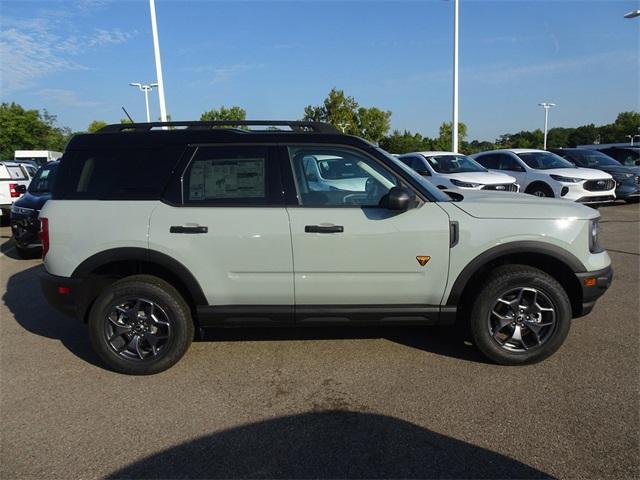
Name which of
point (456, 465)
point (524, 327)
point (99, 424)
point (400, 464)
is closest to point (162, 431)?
point (99, 424)

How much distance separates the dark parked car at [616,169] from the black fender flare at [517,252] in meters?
12.2

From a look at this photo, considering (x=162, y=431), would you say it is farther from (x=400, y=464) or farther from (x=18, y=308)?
(x=18, y=308)

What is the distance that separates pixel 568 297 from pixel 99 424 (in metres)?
3.60

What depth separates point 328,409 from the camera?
3.26 metres

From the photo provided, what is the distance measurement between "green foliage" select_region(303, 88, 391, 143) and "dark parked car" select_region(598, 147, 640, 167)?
27079mm

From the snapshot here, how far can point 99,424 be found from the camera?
10.3ft

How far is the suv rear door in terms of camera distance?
12.0 ft

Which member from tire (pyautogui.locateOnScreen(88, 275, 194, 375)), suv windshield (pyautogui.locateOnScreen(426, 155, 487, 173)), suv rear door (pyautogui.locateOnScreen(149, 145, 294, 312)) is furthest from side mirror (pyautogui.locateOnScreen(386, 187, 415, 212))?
suv windshield (pyautogui.locateOnScreen(426, 155, 487, 173))

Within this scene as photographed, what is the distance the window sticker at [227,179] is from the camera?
375 centimetres

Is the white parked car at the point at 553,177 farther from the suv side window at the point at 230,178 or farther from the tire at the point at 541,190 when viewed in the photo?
the suv side window at the point at 230,178

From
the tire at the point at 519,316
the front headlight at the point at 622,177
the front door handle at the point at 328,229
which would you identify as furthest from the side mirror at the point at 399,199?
the front headlight at the point at 622,177

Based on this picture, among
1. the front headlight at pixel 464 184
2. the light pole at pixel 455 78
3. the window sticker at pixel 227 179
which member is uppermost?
the light pole at pixel 455 78

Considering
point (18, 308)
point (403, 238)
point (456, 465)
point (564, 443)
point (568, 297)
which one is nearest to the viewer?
point (456, 465)

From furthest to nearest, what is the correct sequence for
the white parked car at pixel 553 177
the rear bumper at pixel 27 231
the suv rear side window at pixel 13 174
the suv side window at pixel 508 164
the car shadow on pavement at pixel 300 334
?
1. the suv side window at pixel 508 164
2. the white parked car at pixel 553 177
3. the suv rear side window at pixel 13 174
4. the rear bumper at pixel 27 231
5. the car shadow on pavement at pixel 300 334
